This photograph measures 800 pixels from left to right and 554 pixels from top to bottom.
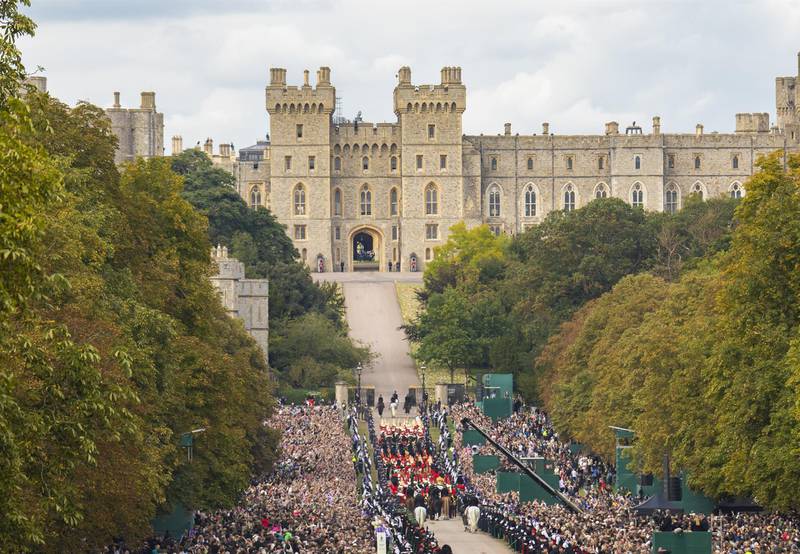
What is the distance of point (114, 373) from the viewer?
26141 millimetres

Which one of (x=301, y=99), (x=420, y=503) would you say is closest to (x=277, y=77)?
(x=301, y=99)

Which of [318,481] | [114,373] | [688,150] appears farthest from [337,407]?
[688,150]

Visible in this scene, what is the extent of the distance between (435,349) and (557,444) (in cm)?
1948

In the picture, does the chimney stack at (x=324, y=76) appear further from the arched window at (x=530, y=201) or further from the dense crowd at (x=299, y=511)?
the dense crowd at (x=299, y=511)

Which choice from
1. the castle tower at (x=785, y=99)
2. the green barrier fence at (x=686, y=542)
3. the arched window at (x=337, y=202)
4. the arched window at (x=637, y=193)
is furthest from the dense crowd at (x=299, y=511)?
the castle tower at (x=785, y=99)

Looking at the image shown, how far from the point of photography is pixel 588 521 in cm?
3544

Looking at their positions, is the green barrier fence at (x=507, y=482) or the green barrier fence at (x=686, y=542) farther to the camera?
the green barrier fence at (x=507, y=482)

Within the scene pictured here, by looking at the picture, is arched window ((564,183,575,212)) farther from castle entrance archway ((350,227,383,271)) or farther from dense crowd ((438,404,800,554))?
dense crowd ((438,404,800,554))

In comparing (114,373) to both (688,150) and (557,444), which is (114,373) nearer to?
(557,444)

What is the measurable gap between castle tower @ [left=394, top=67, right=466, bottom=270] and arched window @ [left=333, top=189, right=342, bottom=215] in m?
3.99

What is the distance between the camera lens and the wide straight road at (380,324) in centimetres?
7688

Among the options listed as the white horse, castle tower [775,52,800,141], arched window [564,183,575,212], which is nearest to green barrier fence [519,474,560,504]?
the white horse

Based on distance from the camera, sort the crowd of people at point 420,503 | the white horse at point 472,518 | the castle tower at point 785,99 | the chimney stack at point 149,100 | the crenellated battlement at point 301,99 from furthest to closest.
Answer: the castle tower at point 785,99, the crenellated battlement at point 301,99, the chimney stack at point 149,100, the white horse at point 472,518, the crowd of people at point 420,503

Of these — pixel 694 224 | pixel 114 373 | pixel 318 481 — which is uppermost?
pixel 694 224
